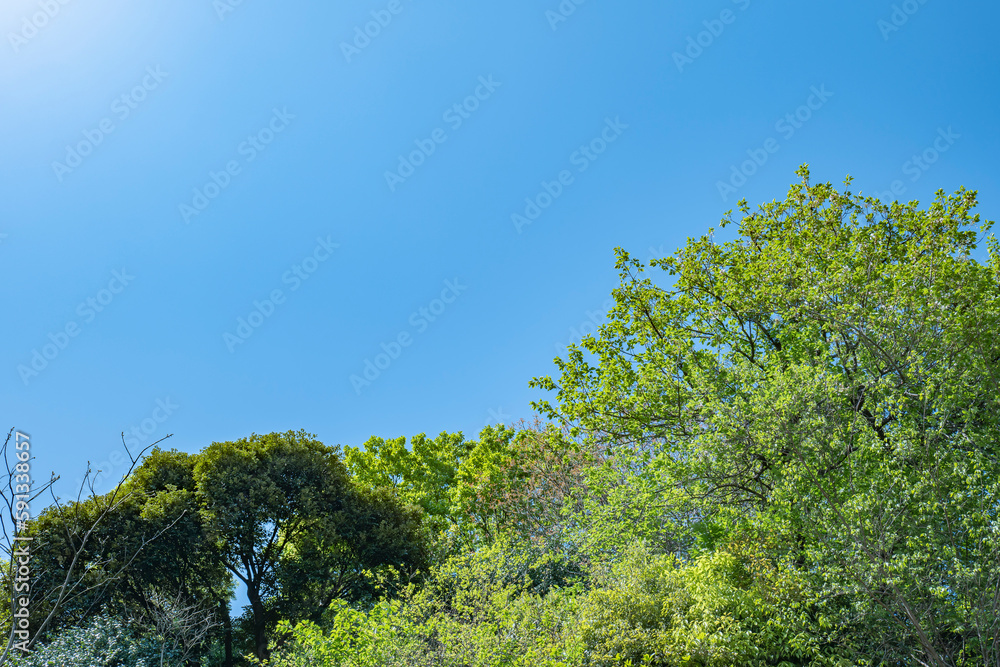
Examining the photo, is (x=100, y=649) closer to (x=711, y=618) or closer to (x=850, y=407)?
(x=711, y=618)

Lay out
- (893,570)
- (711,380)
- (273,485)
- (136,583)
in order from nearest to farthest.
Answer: (893,570) < (711,380) < (136,583) < (273,485)

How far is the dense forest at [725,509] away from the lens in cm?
776

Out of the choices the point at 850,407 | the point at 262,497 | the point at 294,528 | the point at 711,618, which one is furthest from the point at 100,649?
the point at 850,407

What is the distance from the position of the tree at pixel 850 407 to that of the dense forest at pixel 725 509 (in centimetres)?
5

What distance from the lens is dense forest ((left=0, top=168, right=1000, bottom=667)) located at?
776 centimetres

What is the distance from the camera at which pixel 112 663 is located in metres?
12.8

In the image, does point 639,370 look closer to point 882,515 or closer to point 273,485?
point 882,515

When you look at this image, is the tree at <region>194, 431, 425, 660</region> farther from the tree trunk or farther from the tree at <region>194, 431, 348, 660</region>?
the tree trunk

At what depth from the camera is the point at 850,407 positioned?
945cm

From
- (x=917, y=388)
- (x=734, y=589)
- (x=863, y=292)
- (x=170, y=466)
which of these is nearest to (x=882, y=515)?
(x=917, y=388)

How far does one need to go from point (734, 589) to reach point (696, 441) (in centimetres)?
266

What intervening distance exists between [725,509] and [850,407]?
2867mm

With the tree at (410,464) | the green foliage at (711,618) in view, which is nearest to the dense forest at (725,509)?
the green foliage at (711,618)

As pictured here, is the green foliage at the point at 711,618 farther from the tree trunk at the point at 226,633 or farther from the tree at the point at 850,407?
the tree trunk at the point at 226,633
